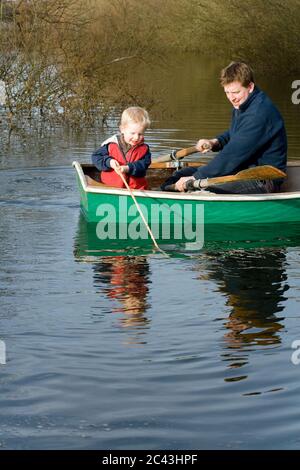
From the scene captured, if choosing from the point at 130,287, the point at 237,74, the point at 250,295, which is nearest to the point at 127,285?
the point at 130,287

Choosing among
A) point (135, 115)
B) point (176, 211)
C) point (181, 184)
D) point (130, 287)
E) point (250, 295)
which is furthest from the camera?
point (181, 184)

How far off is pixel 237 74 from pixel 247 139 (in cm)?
60

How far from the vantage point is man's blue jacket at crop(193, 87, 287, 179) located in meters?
10.1

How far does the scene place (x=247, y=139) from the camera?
10.1m

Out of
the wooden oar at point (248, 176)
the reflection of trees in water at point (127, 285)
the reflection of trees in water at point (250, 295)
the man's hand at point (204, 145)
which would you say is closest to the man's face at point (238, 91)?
the man's hand at point (204, 145)

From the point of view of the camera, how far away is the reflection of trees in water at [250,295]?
263 inches

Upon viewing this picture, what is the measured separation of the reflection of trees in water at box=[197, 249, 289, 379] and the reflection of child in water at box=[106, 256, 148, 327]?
0.55 m

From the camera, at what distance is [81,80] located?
17.5 metres

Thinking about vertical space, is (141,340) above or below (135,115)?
below

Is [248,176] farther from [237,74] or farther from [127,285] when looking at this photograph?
[127,285]

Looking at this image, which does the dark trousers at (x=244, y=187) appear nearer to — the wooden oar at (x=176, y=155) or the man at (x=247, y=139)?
the man at (x=247, y=139)

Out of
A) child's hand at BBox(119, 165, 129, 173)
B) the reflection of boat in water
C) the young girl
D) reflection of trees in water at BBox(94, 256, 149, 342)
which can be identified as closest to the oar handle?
the young girl

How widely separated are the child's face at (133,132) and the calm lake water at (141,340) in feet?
3.14

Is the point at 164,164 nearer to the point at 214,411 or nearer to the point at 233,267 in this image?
the point at 233,267
